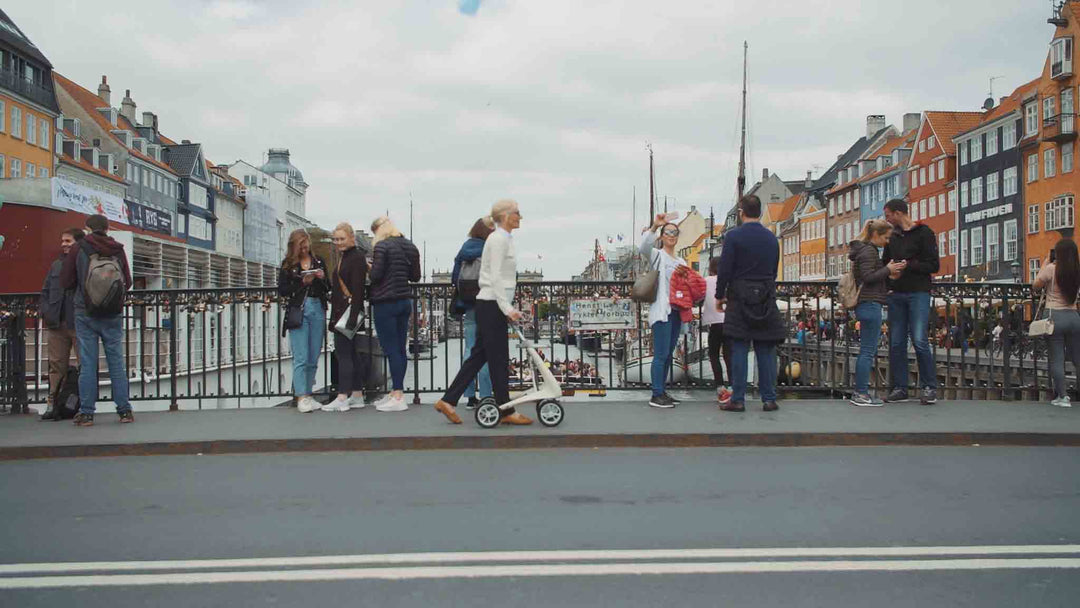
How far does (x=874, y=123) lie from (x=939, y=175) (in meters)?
25.5

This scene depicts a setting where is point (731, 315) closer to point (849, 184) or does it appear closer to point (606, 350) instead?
point (606, 350)

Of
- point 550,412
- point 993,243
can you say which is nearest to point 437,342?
point 550,412

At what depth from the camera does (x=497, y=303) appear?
8.76 meters

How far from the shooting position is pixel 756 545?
4.90 m

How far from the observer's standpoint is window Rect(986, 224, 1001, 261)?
6419 centimetres

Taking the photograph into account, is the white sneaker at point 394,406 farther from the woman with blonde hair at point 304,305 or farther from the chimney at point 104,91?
the chimney at point 104,91

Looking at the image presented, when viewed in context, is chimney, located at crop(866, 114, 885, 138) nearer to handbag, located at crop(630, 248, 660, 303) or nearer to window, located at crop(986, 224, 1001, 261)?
window, located at crop(986, 224, 1001, 261)

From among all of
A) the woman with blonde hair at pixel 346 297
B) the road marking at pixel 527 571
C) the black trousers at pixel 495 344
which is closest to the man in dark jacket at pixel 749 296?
the black trousers at pixel 495 344

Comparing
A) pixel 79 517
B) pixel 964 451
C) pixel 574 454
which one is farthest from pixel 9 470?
pixel 964 451

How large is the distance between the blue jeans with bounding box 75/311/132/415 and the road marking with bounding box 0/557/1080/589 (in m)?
5.39

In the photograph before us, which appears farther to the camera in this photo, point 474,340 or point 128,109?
point 128,109

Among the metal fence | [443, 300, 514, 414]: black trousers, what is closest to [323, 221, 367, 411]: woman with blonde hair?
the metal fence

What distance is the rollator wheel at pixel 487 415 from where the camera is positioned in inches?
346

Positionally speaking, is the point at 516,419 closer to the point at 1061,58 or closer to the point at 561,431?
the point at 561,431
